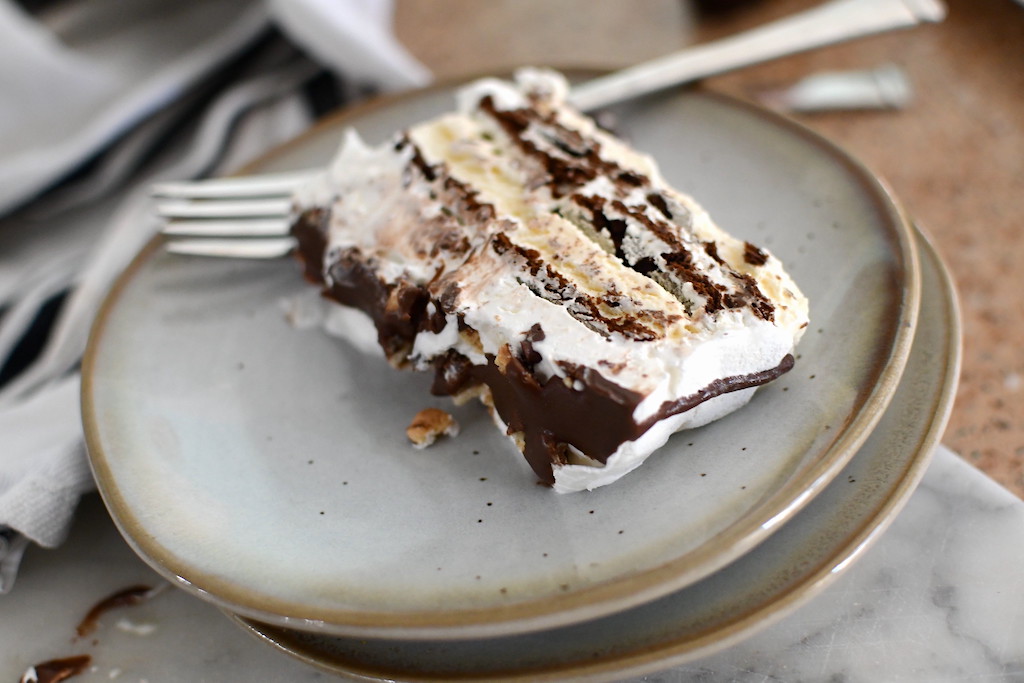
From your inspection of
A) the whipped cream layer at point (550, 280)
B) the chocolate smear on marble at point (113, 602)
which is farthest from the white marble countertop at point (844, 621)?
the whipped cream layer at point (550, 280)

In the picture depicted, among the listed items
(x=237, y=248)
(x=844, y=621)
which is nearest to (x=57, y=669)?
(x=237, y=248)

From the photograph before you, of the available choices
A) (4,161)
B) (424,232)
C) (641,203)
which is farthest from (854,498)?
(4,161)

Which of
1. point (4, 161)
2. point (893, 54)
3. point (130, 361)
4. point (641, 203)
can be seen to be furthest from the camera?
point (893, 54)

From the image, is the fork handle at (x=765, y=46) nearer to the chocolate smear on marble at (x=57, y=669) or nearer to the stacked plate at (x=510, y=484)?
the stacked plate at (x=510, y=484)

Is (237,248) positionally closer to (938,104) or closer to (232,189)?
(232,189)

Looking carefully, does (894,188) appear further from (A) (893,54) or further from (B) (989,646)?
(B) (989,646)

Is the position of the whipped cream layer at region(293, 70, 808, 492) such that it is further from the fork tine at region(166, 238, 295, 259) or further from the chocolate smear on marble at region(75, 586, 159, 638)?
the chocolate smear on marble at region(75, 586, 159, 638)

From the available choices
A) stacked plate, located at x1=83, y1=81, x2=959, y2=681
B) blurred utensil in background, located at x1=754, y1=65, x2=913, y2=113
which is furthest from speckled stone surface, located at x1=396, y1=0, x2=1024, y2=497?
stacked plate, located at x1=83, y1=81, x2=959, y2=681
